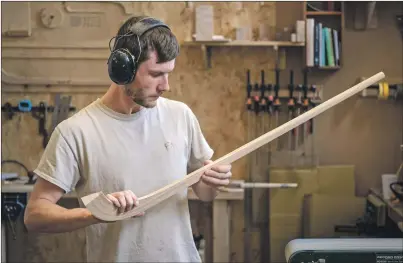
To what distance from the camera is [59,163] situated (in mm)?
1368

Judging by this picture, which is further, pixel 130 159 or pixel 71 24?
pixel 71 24

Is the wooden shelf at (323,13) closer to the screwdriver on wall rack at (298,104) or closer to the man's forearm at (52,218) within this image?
the screwdriver on wall rack at (298,104)

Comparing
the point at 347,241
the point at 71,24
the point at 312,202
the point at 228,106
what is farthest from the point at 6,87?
the point at 347,241

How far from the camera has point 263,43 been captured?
9.69 feet

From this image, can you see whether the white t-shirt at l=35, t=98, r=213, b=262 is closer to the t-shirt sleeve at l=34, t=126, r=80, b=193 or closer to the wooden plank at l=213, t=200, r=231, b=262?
the t-shirt sleeve at l=34, t=126, r=80, b=193

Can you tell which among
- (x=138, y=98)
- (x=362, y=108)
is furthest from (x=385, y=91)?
(x=138, y=98)

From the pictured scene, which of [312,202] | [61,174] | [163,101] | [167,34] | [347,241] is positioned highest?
[167,34]

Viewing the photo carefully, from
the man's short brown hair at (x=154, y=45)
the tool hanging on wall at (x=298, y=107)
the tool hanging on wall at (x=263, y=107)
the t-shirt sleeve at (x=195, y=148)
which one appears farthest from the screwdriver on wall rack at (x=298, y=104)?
the man's short brown hair at (x=154, y=45)

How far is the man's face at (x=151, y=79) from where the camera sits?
126 cm

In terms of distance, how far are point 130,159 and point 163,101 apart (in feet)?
0.69

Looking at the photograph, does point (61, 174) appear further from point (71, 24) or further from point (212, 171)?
point (71, 24)

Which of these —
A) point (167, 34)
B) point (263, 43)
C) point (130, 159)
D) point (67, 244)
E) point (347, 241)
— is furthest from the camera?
point (67, 244)

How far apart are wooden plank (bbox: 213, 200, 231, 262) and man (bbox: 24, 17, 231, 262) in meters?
1.56

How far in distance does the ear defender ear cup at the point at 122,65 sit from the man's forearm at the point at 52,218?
1.08ft
